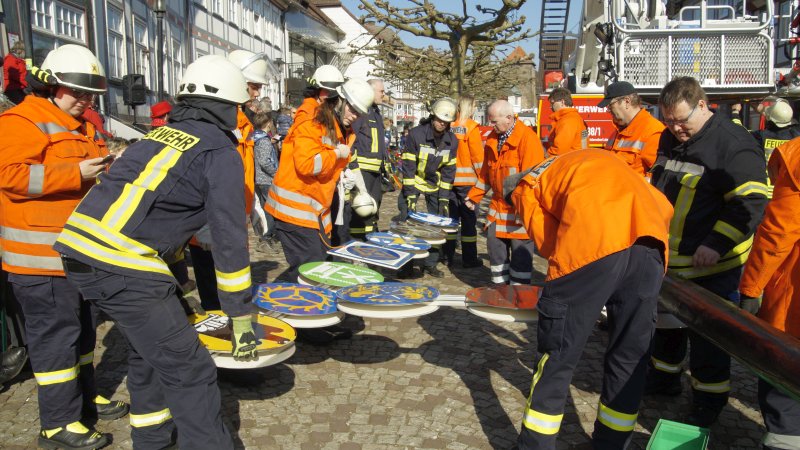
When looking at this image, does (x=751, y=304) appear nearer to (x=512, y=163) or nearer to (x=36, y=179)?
(x=512, y=163)

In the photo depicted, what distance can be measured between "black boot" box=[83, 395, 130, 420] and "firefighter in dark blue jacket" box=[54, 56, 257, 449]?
4.44ft

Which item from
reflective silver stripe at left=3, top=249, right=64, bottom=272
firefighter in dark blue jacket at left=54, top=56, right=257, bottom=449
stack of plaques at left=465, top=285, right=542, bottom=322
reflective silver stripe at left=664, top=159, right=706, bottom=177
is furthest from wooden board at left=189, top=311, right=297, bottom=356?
reflective silver stripe at left=664, top=159, right=706, bottom=177

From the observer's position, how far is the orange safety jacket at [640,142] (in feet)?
19.1

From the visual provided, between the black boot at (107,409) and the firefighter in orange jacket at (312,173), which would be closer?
the black boot at (107,409)

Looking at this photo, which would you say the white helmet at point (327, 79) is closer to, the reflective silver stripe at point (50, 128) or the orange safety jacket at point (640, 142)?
the reflective silver stripe at point (50, 128)

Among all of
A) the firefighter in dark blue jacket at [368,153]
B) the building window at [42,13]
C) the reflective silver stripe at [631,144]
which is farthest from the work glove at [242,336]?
the building window at [42,13]

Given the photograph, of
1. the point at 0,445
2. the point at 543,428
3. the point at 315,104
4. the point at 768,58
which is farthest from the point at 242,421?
the point at 768,58

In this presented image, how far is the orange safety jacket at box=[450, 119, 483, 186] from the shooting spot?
27.4 ft

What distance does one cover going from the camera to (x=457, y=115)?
9.27m

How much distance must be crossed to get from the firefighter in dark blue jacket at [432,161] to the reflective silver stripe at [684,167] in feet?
15.6

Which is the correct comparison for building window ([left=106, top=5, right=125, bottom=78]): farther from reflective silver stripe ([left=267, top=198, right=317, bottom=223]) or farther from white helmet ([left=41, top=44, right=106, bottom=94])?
white helmet ([left=41, top=44, right=106, bottom=94])

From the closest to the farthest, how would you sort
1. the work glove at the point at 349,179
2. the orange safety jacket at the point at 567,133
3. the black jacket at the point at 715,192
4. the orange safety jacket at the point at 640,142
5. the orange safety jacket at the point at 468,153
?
1. the black jacket at the point at 715,192
2. the orange safety jacket at the point at 640,142
3. the work glove at the point at 349,179
4. the orange safety jacket at the point at 567,133
5. the orange safety jacket at the point at 468,153

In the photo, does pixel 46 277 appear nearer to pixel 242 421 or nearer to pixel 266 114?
pixel 242 421

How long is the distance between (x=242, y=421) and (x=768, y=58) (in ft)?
25.6
